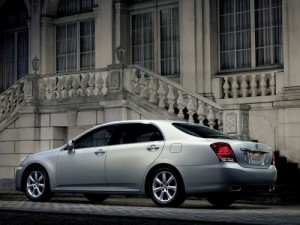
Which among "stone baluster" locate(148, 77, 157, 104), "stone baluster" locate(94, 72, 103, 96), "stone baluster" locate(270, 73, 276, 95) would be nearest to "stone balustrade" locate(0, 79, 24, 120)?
"stone baluster" locate(94, 72, 103, 96)

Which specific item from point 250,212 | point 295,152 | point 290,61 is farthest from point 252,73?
point 250,212

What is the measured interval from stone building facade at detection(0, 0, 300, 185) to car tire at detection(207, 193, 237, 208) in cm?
380

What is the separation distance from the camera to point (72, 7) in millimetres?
26031

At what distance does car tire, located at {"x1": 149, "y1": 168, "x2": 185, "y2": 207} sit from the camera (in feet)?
42.8

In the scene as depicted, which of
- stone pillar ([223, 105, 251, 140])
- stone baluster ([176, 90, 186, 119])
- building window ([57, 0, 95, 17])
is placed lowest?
stone pillar ([223, 105, 251, 140])

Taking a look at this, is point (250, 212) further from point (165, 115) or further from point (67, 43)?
point (67, 43)

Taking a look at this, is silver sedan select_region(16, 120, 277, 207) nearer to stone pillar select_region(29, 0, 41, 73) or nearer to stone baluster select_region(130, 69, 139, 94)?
stone baluster select_region(130, 69, 139, 94)

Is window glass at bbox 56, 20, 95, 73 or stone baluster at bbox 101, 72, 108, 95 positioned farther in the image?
window glass at bbox 56, 20, 95, 73

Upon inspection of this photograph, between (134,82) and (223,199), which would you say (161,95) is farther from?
(223,199)

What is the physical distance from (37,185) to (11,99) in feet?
26.8

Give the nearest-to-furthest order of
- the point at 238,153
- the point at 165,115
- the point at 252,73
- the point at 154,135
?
the point at 238,153 < the point at 154,135 < the point at 165,115 < the point at 252,73

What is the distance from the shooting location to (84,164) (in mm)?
14492

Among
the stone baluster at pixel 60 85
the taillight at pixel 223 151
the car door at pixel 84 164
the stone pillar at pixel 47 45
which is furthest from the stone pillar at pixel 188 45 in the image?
the taillight at pixel 223 151

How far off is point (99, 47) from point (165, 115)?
613 cm
